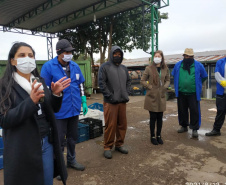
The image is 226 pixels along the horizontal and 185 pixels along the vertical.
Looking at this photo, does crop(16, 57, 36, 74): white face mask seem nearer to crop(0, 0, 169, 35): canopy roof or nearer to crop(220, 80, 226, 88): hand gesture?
crop(220, 80, 226, 88): hand gesture

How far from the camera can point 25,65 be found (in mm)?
1714

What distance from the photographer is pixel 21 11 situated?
1405cm

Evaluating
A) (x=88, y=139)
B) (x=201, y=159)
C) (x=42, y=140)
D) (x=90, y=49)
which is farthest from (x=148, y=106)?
(x=90, y=49)

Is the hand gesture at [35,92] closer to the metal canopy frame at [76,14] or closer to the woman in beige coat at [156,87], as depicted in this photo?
the woman in beige coat at [156,87]

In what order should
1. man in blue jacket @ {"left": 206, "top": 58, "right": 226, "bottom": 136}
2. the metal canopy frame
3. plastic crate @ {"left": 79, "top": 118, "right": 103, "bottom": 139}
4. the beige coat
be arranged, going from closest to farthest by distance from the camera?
the beige coat
man in blue jacket @ {"left": 206, "top": 58, "right": 226, "bottom": 136}
plastic crate @ {"left": 79, "top": 118, "right": 103, "bottom": 139}
the metal canopy frame

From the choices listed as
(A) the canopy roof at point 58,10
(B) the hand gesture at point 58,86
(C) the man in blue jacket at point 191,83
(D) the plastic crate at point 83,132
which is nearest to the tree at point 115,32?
(A) the canopy roof at point 58,10

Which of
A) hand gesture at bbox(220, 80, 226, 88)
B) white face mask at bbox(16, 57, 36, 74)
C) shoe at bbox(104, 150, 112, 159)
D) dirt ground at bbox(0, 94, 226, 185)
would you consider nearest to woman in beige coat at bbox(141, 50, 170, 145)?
dirt ground at bbox(0, 94, 226, 185)

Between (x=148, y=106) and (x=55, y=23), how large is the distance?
51.5 ft

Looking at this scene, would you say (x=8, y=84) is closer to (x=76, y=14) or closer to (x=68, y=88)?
(x=68, y=88)

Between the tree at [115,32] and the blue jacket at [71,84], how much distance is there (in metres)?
12.2

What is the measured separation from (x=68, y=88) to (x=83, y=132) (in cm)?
193

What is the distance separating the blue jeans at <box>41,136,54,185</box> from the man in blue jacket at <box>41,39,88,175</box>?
3.43 ft

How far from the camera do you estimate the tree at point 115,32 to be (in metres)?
14.8

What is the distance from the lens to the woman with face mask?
4.99ft
